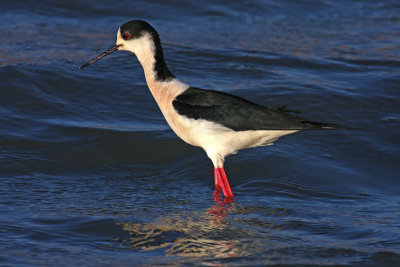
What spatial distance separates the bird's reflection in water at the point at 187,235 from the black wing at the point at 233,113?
3.14 ft

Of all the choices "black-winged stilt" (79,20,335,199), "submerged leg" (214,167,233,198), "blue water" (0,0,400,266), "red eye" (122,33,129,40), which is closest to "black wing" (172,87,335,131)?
"black-winged stilt" (79,20,335,199)

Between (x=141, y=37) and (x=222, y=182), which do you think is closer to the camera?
(x=222, y=182)

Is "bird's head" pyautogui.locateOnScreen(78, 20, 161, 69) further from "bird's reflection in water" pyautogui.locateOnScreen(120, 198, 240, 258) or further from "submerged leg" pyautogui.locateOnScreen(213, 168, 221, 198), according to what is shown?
"bird's reflection in water" pyautogui.locateOnScreen(120, 198, 240, 258)

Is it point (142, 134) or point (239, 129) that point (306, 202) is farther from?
point (142, 134)

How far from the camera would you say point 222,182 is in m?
7.62

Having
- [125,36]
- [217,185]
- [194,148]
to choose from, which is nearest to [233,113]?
[217,185]

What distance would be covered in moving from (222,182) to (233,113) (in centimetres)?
90

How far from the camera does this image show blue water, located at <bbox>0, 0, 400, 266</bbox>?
611 cm

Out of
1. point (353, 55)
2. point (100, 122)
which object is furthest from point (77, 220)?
point (353, 55)

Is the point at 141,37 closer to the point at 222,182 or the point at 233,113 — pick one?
the point at 233,113

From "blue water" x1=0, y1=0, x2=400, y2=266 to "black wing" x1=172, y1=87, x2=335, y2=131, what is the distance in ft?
2.85

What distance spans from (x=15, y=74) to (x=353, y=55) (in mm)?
5969

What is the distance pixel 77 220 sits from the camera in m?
6.50

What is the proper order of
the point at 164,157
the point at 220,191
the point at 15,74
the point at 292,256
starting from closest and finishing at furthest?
the point at 292,256 < the point at 220,191 < the point at 164,157 < the point at 15,74
